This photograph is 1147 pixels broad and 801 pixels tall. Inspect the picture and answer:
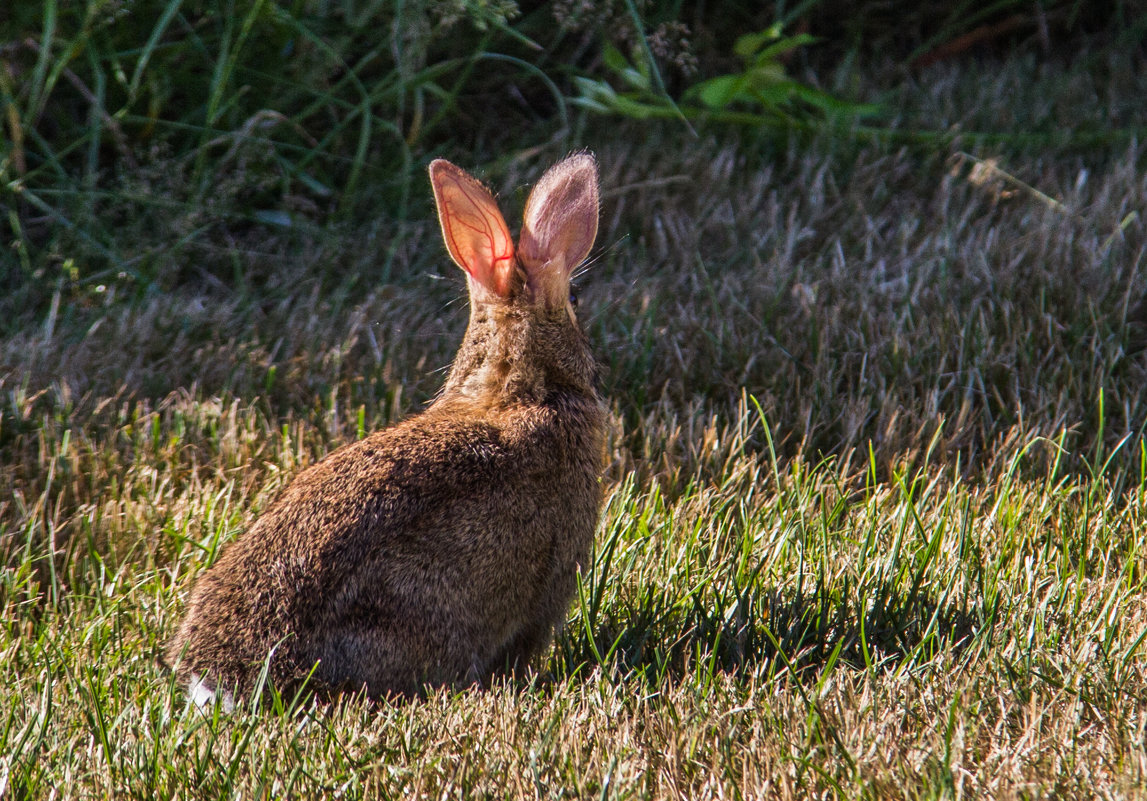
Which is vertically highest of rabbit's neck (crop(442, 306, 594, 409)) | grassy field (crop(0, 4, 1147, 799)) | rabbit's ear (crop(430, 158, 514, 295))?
rabbit's ear (crop(430, 158, 514, 295))

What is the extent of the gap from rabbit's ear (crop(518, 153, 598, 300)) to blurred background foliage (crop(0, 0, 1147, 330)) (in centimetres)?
131

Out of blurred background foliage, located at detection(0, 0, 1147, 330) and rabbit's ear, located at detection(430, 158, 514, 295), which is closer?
rabbit's ear, located at detection(430, 158, 514, 295)

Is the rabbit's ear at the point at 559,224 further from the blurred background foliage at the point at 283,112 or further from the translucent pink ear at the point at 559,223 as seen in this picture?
the blurred background foliage at the point at 283,112

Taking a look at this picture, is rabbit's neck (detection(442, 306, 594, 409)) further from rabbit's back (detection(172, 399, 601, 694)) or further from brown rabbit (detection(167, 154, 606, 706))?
rabbit's back (detection(172, 399, 601, 694))

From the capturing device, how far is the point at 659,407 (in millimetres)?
3787

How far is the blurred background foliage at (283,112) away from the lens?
4.54 meters

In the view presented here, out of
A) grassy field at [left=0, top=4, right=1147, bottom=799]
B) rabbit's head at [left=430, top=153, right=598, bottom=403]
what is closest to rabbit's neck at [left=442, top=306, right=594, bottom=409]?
rabbit's head at [left=430, top=153, right=598, bottom=403]

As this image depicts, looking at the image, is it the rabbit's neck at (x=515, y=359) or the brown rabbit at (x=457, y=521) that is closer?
the brown rabbit at (x=457, y=521)

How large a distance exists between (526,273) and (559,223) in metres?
0.14

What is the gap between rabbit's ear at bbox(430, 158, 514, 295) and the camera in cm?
288

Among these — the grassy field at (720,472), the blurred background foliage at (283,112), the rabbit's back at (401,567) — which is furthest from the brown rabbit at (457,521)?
the blurred background foliage at (283,112)

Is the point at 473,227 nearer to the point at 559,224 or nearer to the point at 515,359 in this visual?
the point at 559,224

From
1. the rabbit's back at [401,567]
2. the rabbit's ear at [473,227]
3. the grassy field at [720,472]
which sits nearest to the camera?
the grassy field at [720,472]

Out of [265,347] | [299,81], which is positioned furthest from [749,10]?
[265,347]
